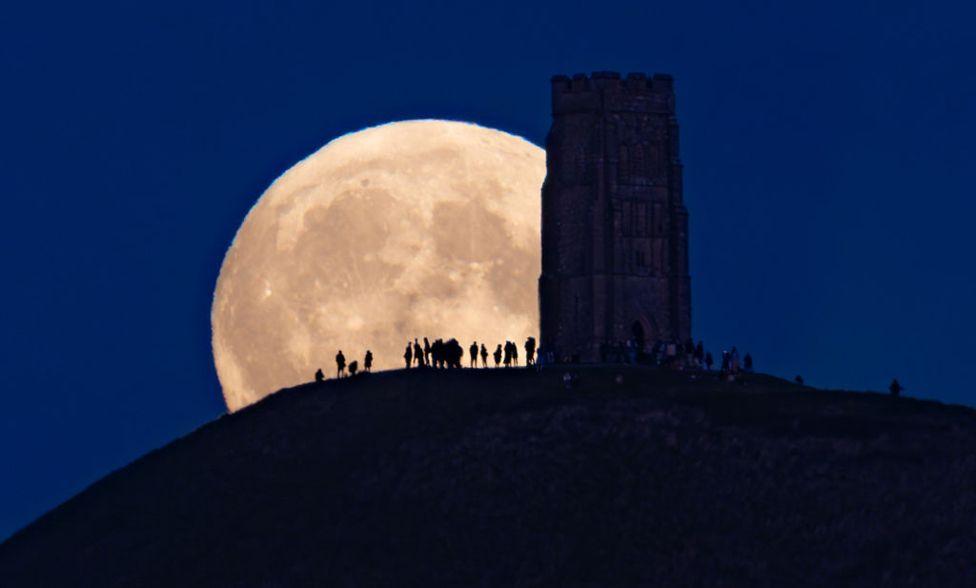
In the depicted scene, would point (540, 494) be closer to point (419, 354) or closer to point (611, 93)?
point (419, 354)

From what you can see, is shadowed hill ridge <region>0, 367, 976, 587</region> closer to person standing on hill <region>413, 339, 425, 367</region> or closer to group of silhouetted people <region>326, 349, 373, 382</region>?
group of silhouetted people <region>326, 349, 373, 382</region>

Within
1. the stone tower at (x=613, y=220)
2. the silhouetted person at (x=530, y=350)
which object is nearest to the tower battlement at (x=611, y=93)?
the stone tower at (x=613, y=220)

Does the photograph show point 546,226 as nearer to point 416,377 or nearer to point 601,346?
point 601,346

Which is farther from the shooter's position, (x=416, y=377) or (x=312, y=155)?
(x=312, y=155)

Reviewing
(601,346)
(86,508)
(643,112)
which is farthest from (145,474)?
(643,112)

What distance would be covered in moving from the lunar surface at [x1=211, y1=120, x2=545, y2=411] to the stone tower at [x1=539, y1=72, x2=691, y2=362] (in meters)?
2.56

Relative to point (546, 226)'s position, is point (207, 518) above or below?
below

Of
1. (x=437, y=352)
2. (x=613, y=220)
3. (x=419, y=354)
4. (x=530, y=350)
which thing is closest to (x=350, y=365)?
(x=419, y=354)

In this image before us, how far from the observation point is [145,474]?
11006 cm

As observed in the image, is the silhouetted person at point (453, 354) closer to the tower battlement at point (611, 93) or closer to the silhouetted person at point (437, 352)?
the silhouetted person at point (437, 352)

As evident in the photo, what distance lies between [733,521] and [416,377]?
18.8m

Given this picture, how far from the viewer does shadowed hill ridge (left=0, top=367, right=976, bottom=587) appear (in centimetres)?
9394

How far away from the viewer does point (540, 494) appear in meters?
99.4

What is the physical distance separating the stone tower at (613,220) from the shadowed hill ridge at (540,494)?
526 inches
